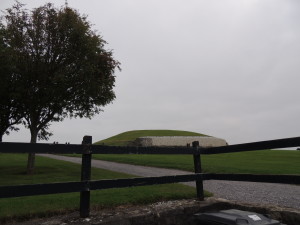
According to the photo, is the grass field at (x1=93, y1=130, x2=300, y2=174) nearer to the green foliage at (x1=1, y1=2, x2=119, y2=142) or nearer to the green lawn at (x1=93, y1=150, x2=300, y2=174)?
the green lawn at (x1=93, y1=150, x2=300, y2=174)

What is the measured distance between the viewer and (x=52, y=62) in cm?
1611

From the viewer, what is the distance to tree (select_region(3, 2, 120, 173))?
1548 cm

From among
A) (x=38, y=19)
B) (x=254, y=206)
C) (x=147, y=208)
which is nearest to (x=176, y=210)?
(x=147, y=208)

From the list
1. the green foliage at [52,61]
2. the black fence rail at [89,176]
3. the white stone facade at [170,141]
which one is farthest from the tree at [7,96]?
the white stone facade at [170,141]

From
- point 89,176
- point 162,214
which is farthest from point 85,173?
point 162,214

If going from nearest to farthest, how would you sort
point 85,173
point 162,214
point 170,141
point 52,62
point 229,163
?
point 85,173 → point 162,214 → point 52,62 → point 229,163 → point 170,141

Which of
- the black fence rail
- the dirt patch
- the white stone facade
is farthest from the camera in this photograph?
the white stone facade

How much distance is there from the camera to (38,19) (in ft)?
54.2

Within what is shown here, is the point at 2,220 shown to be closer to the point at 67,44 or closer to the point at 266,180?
the point at 266,180

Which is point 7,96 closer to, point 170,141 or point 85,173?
point 85,173

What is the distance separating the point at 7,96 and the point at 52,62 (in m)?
2.91

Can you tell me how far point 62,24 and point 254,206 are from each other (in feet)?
44.1

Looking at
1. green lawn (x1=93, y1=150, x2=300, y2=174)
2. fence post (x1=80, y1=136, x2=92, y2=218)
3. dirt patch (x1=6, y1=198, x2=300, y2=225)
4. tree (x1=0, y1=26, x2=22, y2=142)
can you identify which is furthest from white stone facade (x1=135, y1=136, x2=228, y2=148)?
fence post (x1=80, y1=136, x2=92, y2=218)

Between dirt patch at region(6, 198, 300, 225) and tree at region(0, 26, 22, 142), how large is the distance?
11.4 metres
